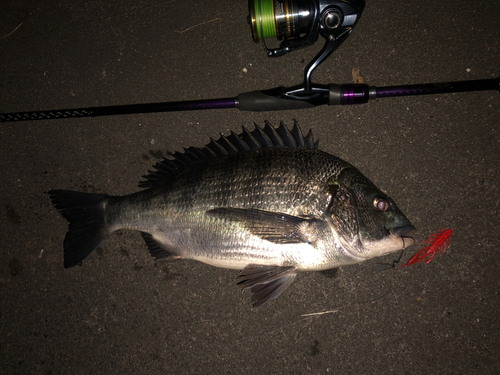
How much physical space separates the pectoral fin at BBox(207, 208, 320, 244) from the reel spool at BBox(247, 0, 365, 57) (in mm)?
1144

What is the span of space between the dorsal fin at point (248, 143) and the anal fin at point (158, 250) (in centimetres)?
42

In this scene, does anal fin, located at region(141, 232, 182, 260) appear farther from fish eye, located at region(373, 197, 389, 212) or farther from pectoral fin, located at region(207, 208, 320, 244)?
fish eye, located at region(373, 197, 389, 212)

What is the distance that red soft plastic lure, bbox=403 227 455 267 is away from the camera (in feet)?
7.04

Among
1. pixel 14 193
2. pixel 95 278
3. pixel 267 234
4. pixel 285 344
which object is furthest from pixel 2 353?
pixel 267 234

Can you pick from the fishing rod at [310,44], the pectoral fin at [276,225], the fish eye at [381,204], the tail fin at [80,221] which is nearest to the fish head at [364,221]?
the fish eye at [381,204]

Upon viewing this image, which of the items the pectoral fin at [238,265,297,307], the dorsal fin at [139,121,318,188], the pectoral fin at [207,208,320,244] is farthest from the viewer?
the dorsal fin at [139,121,318,188]

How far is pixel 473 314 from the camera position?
7.04 ft

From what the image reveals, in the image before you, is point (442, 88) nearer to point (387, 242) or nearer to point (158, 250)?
point (387, 242)

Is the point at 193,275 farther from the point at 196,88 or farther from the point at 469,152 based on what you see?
the point at 469,152

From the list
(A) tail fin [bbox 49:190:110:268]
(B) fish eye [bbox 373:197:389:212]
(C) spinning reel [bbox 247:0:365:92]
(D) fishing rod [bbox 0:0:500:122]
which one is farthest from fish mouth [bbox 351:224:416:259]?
(A) tail fin [bbox 49:190:110:268]

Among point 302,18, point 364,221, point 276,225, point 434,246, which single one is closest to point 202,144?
point 276,225

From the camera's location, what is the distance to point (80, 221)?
2205 millimetres

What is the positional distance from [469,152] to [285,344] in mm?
2131

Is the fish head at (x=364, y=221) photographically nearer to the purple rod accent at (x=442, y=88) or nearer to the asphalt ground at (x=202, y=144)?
the asphalt ground at (x=202, y=144)
